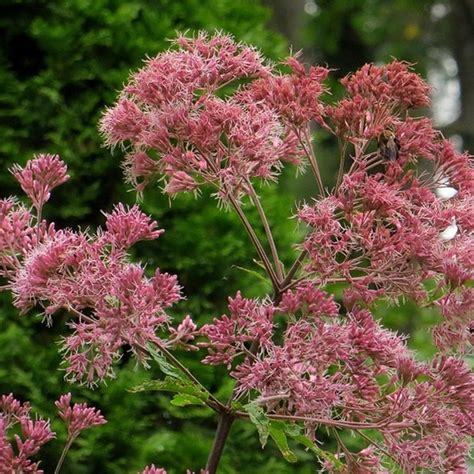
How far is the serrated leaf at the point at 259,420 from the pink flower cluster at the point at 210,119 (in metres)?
0.31

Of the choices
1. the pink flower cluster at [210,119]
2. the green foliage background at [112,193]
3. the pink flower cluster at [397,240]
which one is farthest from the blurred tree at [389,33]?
the pink flower cluster at [397,240]

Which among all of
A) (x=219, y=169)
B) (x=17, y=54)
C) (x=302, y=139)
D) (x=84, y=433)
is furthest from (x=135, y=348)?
(x=17, y=54)

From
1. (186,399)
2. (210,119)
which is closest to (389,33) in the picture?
(210,119)

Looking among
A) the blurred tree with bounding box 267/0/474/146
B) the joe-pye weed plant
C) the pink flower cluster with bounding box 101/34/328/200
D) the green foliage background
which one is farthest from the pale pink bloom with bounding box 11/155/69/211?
the blurred tree with bounding box 267/0/474/146

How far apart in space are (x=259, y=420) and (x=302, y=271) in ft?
0.73

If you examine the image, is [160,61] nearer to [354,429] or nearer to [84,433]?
[354,429]

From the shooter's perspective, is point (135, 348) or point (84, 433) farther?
point (84, 433)

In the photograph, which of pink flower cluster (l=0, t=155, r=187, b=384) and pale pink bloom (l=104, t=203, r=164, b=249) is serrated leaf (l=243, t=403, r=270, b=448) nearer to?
pink flower cluster (l=0, t=155, r=187, b=384)

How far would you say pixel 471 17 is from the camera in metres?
6.61

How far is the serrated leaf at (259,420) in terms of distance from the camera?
1.06 metres

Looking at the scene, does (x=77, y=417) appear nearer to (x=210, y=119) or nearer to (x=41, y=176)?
(x=41, y=176)

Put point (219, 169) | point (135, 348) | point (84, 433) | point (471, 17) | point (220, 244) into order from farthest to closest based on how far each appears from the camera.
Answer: point (471, 17) → point (220, 244) → point (84, 433) → point (219, 169) → point (135, 348)

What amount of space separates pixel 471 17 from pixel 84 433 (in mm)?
5211

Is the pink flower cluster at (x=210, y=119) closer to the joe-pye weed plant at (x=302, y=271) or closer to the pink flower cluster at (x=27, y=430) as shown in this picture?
the joe-pye weed plant at (x=302, y=271)
